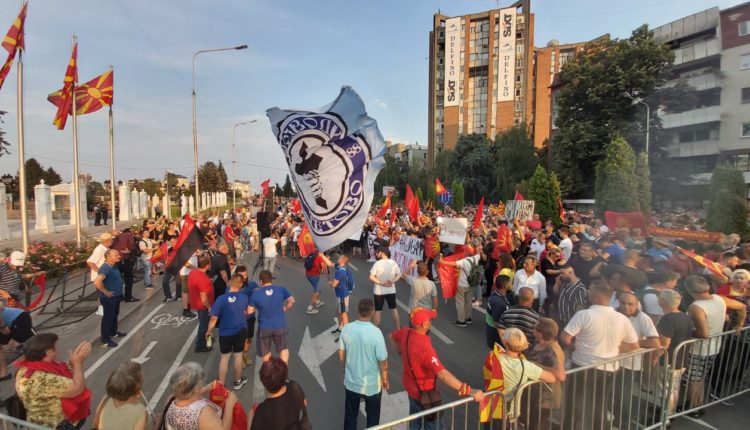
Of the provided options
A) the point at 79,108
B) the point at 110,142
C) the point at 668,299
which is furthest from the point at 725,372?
the point at 110,142

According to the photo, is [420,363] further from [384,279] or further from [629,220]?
[629,220]

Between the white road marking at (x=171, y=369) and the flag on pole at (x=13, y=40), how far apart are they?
30.4 feet

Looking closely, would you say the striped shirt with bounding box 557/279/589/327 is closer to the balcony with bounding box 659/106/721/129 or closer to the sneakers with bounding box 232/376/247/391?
the sneakers with bounding box 232/376/247/391

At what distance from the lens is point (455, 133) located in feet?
236

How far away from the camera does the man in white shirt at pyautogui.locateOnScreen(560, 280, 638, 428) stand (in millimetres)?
4137

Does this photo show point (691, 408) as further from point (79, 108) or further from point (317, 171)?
point (79, 108)

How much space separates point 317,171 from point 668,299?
4364 mm

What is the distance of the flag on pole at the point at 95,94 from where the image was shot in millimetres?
16000

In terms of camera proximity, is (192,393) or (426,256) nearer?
(192,393)

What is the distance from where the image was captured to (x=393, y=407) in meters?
5.00

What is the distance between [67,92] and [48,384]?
→ 14.6 m

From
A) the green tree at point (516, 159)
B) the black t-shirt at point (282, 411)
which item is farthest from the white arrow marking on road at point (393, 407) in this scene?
the green tree at point (516, 159)

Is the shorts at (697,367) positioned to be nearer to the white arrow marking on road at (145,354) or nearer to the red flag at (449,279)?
the red flag at (449,279)

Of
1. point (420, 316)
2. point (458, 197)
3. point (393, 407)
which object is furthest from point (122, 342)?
point (458, 197)
